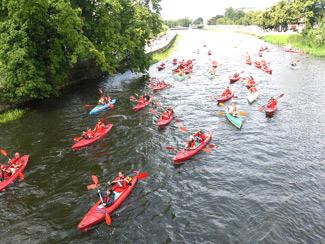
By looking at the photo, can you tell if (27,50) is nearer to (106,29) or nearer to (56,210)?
(106,29)

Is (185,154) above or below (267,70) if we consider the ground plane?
above

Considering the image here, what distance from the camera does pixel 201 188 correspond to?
58.1 feet

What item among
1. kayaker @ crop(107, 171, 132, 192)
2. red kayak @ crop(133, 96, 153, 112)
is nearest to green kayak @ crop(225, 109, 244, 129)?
red kayak @ crop(133, 96, 153, 112)

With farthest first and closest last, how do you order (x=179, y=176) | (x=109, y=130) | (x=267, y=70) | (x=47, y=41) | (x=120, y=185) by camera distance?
1. (x=267, y=70)
2. (x=47, y=41)
3. (x=109, y=130)
4. (x=179, y=176)
5. (x=120, y=185)

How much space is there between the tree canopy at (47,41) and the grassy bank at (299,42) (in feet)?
107

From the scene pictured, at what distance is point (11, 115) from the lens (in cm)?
2959

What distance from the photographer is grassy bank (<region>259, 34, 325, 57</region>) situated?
54406 millimetres

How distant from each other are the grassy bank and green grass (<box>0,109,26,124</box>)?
44374 mm

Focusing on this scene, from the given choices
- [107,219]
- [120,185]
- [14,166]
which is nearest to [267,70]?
[120,185]

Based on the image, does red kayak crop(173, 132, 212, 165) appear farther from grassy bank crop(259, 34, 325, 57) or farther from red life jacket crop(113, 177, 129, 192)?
grassy bank crop(259, 34, 325, 57)

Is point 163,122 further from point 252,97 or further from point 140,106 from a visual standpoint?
point 252,97

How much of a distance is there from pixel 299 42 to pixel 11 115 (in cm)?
5545

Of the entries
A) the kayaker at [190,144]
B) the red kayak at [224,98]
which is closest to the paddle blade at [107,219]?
the kayaker at [190,144]

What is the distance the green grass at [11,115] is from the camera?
29.1 meters
